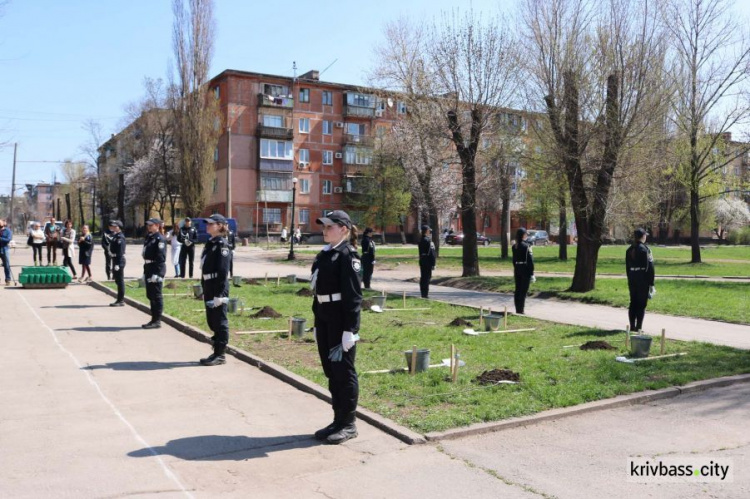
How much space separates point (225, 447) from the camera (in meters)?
5.64

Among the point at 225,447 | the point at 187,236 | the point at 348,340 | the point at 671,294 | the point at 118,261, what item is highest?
the point at 187,236

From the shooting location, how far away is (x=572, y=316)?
14.7 m

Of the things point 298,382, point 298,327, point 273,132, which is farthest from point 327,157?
point 298,382

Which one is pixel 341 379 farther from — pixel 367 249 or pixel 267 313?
pixel 367 249

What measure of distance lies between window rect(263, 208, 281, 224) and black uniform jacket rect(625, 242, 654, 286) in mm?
54125

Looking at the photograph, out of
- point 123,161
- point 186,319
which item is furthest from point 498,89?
point 123,161

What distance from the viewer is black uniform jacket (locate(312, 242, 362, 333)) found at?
5.87 meters

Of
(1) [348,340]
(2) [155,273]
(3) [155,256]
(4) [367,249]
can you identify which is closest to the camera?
(1) [348,340]

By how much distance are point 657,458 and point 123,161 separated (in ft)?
260

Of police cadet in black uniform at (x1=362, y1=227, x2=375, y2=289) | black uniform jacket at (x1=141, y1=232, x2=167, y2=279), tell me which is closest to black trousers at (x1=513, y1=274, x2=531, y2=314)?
police cadet in black uniform at (x1=362, y1=227, x2=375, y2=289)

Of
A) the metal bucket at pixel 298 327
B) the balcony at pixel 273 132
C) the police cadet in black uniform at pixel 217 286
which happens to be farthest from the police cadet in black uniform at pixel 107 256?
the balcony at pixel 273 132

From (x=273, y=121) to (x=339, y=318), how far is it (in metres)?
61.2

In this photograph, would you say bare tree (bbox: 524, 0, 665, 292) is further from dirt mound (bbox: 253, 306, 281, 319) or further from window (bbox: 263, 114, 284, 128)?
window (bbox: 263, 114, 284, 128)

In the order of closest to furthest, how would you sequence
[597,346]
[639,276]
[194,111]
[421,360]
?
[421,360], [597,346], [639,276], [194,111]
